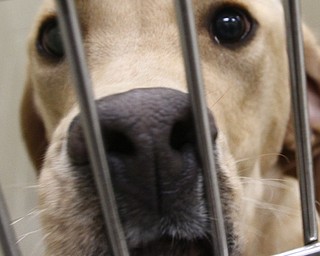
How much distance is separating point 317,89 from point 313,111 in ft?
0.13

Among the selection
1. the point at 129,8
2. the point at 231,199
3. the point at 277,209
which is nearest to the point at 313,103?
the point at 277,209

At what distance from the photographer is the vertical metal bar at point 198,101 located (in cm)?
45

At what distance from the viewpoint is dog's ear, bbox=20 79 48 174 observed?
121 cm

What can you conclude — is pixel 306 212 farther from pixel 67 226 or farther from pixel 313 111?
pixel 313 111

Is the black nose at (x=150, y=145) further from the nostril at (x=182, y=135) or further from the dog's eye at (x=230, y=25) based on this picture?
the dog's eye at (x=230, y=25)

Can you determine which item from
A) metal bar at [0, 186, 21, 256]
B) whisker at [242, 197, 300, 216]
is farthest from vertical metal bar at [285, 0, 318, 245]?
whisker at [242, 197, 300, 216]

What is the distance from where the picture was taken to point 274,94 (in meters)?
1.04

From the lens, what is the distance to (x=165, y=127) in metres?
0.56

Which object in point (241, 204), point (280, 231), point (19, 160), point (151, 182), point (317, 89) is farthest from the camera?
point (19, 160)

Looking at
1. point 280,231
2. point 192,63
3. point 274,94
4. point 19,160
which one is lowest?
point 280,231

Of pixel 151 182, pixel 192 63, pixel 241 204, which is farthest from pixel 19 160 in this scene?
pixel 192 63

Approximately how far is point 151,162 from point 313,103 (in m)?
0.64

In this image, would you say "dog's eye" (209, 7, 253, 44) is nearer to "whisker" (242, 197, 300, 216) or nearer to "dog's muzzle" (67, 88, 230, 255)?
"whisker" (242, 197, 300, 216)

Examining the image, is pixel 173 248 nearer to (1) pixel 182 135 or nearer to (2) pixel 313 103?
(1) pixel 182 135
